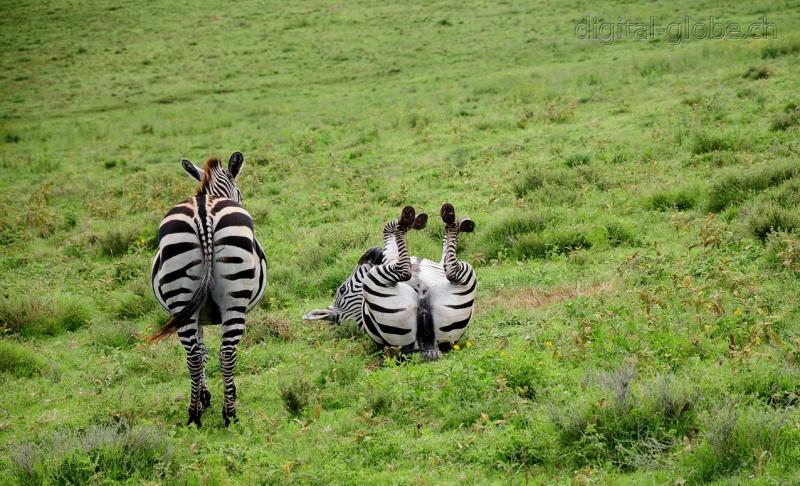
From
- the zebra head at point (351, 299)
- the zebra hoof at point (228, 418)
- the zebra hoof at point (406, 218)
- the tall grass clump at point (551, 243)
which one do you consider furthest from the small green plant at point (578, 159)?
the zebra hoof at point (228, 418)

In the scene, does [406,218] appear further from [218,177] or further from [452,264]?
[218,177]

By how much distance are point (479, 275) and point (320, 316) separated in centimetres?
238

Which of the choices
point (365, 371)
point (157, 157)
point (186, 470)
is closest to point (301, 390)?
point (365, 371)

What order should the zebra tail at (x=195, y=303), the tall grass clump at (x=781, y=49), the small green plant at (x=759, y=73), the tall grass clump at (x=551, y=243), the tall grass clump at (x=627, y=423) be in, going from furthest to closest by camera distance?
1. the tall grass clump at (x=781, y=49)
2. the small green plant at (x=759, y=73)
3. the tall grass clump at (x=551, y=243)
4. the zebra tail at (x=195, y=303)
5. the tall grass clump at (x=627, y=423)

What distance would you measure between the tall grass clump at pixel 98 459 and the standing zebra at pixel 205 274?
3.49ft

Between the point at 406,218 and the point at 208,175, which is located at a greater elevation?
the point at 208,175

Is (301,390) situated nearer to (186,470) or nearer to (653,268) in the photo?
(186,470)

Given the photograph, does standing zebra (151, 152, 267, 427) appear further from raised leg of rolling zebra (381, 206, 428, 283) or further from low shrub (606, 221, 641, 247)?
low shrub (606, 221, 641, 247)

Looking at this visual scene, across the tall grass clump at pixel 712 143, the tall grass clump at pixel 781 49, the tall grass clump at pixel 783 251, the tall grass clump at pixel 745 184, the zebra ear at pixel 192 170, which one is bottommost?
the tall grass clump at pixel 783 251

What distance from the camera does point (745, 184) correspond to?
11375 millimetres

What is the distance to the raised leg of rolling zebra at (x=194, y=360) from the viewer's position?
22.5 feet

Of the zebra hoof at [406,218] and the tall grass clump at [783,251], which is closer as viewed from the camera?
the zebra hoof at [406,218]

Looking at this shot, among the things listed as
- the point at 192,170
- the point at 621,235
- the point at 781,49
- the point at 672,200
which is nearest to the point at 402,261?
the point at 192,170

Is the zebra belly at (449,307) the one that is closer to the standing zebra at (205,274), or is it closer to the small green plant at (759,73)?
the standing zebra at (205,274)
